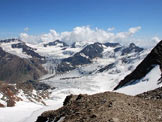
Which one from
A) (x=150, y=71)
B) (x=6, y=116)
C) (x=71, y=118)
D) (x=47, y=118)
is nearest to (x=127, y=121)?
(x=71, y=118)

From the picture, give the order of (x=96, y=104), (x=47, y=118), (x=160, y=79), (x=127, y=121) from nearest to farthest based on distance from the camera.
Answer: (x=127, y=121), (x=96, y=104), (x=47, y=118), (x=160, y=79)

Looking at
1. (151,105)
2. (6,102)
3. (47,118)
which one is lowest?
(6,102)

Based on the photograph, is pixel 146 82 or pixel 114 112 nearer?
pixel 114 112

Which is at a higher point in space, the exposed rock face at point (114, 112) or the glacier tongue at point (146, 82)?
the exposed rock face at point (114, 112)

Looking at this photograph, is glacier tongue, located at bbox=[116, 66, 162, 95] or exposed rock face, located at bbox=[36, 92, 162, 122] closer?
exposed rock face, located at bbox=[36, 92, 162, 122]

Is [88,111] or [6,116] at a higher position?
[88,111]

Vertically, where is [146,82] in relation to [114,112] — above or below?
below

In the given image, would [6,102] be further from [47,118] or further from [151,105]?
[151,105]

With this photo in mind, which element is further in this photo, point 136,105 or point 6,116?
point 6,116

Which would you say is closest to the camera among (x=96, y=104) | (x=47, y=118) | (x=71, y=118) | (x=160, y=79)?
(x=71, y=118)

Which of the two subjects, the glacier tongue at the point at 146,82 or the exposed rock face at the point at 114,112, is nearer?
the exposed rock face at the point at 114,112

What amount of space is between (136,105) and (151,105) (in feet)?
6.51

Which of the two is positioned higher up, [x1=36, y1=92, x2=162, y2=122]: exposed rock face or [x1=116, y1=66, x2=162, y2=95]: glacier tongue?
[x1=36, y1=92, x2=162, y2=122]: exposed rock face

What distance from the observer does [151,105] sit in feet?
75.5
